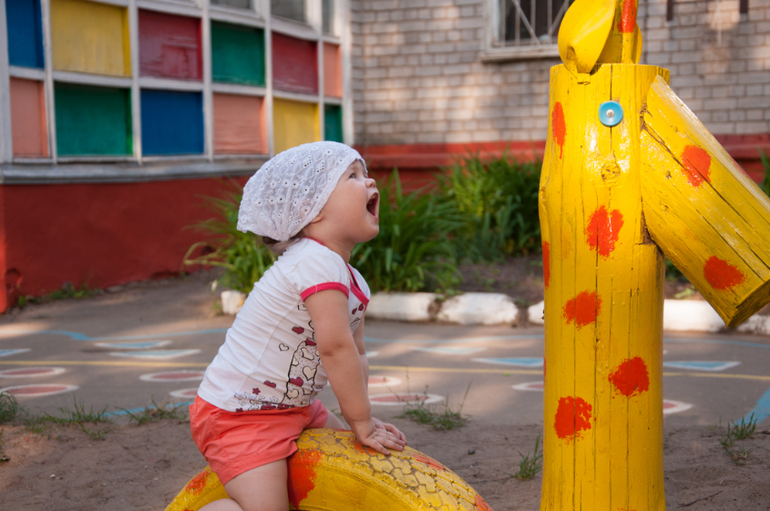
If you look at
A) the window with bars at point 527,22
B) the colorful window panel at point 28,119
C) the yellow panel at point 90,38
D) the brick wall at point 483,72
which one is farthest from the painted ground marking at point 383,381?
the window with bars at point 527,22

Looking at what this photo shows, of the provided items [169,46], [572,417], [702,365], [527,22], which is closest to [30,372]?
[572,417]

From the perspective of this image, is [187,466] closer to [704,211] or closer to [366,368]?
[366,368]

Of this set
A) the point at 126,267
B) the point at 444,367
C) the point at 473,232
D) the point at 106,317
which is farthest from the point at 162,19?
the point at 444,367

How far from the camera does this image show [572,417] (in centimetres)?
171

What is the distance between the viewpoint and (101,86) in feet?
23.2

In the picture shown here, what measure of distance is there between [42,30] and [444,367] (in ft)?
15.5

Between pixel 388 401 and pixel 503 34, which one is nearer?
pixel 388 401

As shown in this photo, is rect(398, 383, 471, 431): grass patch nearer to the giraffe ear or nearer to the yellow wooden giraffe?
the yellow wooden giraffe

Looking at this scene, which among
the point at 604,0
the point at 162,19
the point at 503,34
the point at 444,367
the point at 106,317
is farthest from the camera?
the point at 503,34

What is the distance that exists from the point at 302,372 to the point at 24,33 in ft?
18.7

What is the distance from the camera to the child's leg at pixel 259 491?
183 cm

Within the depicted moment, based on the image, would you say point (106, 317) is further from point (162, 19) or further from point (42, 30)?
point (162, 19)

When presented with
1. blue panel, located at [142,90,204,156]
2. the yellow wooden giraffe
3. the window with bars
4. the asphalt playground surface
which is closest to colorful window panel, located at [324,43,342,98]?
the window with bars

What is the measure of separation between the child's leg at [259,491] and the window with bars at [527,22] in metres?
8.44
